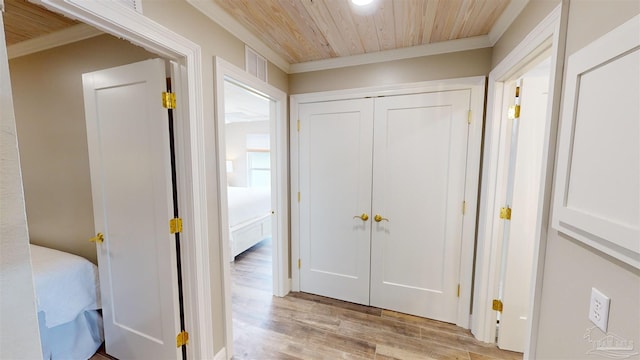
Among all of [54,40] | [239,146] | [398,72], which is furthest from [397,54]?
[239,146]

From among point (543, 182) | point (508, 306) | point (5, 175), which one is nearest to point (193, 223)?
point (5, 175)

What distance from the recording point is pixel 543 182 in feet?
A: 3.62

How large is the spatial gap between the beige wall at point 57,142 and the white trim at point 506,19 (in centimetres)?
275

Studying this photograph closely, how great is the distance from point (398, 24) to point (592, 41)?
42.1 inches

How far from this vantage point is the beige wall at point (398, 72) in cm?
189

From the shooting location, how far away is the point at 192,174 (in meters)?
1.42

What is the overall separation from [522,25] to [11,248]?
2.18 m

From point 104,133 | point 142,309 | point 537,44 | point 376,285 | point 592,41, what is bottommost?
point 376,285

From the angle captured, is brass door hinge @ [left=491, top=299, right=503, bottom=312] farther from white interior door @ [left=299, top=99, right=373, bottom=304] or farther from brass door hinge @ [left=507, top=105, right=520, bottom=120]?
brass door hinge @ [left=507, top=105, right=520, bottom=120]

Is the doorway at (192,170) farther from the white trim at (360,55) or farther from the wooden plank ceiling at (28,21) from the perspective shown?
the wooden plank ceiling at (28,21)

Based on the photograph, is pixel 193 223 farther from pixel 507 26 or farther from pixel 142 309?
pixel 507 26


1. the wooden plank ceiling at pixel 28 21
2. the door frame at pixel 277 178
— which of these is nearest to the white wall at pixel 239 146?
the door frame at pixel 277 178

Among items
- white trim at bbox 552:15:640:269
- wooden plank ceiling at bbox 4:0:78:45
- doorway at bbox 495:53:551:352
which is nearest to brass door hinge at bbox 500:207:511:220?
doorway at bbox 495:53:551:352

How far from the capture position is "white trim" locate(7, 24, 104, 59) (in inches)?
68.4
